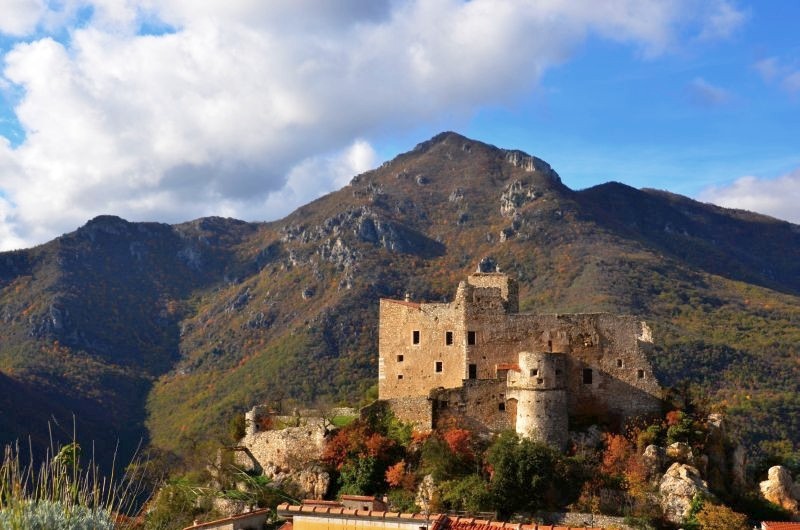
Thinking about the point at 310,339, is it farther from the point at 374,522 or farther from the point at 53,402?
the point at 374,522

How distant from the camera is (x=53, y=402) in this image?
352ft

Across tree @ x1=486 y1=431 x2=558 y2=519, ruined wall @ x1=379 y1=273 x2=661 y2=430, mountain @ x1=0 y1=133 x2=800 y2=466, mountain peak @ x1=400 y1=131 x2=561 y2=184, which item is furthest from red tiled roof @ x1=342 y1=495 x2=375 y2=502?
mountain peak @ x1=400 y1=131 x2=561 y2=184

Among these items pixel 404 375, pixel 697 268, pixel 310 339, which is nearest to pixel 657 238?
pixel 697 268

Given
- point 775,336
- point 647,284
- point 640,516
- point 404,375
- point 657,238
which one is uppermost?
point 657,238

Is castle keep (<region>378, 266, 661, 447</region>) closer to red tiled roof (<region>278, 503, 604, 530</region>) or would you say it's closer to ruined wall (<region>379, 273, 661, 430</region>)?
ruined wall (<region>379, 273, 661, 430</region>)

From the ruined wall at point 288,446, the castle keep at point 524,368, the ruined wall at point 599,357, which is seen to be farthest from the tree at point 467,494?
the ruined wall at point 288,446

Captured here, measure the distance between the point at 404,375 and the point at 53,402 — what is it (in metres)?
74.9

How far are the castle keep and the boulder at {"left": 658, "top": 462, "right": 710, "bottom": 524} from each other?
4379 mm

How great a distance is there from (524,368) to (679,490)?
885cm

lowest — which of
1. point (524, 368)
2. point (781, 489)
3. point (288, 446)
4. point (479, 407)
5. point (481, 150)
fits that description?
point (781, 489)

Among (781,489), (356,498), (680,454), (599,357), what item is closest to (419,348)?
(599,357)

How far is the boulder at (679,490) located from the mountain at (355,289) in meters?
31.7

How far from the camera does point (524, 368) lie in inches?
1655

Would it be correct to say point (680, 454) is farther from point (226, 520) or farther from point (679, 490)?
point (226, 520)
